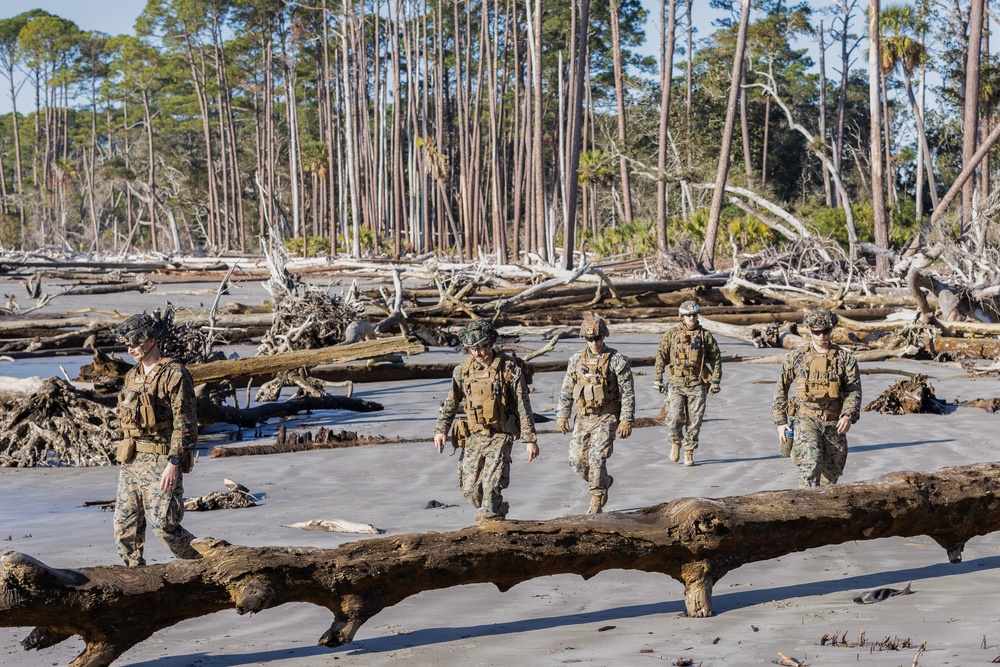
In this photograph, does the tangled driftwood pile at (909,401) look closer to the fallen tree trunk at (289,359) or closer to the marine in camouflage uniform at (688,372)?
the marine in camouflage uniform at (688,372)

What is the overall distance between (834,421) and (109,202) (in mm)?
90873

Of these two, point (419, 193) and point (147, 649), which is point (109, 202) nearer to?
point (419, 193)

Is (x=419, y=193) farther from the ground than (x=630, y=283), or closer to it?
farther from the ground

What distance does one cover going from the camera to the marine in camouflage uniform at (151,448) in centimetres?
648

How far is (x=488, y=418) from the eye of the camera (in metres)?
7.61

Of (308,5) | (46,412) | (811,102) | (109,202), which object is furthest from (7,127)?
(46,412)

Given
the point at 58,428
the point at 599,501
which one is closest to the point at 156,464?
the point at 599,501

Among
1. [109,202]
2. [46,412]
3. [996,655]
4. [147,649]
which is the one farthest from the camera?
[109,202]

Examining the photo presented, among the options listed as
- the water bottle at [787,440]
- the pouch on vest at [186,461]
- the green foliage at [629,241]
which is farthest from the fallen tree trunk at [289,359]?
the green foliage at [629,241]

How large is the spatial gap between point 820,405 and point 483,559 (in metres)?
3.74

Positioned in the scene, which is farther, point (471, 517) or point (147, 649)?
point (471, 517)

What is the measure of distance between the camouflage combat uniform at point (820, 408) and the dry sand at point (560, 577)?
76cm

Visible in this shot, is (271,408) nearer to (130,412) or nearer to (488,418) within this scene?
(488,418)

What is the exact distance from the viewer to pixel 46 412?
1116cm
